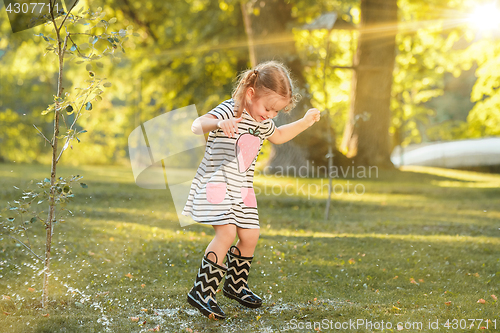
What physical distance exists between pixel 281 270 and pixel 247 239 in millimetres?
1367

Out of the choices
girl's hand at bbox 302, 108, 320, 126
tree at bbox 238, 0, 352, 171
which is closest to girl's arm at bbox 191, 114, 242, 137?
girl's hand at bbox 302, 108, 320, 126

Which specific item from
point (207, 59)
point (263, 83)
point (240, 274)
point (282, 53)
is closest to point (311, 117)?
Answer: point (263, 83)

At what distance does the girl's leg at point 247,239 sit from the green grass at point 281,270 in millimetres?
419

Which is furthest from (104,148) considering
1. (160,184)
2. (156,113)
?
(160,184)

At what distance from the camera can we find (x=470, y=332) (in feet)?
9.57

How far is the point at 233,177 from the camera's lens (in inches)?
122

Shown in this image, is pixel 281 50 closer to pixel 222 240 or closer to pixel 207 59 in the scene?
pixel 207 59

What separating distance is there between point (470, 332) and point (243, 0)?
33.4ft

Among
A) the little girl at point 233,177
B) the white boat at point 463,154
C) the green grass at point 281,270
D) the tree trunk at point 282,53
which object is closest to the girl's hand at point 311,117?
the little girl at point 233,177

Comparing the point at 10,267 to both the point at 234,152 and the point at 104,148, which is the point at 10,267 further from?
the point at 104,148

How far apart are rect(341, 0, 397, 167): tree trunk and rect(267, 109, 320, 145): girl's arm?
9.48m

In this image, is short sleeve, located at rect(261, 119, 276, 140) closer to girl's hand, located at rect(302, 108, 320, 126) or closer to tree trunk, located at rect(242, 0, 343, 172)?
girl's hand, located at rect(302, 108, 320, 126)

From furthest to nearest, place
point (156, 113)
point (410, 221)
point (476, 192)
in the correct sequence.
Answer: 1. point (156, 113)
2. point (476, 192)
3. point (410, 221)

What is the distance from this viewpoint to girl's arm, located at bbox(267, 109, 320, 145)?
3.43m
